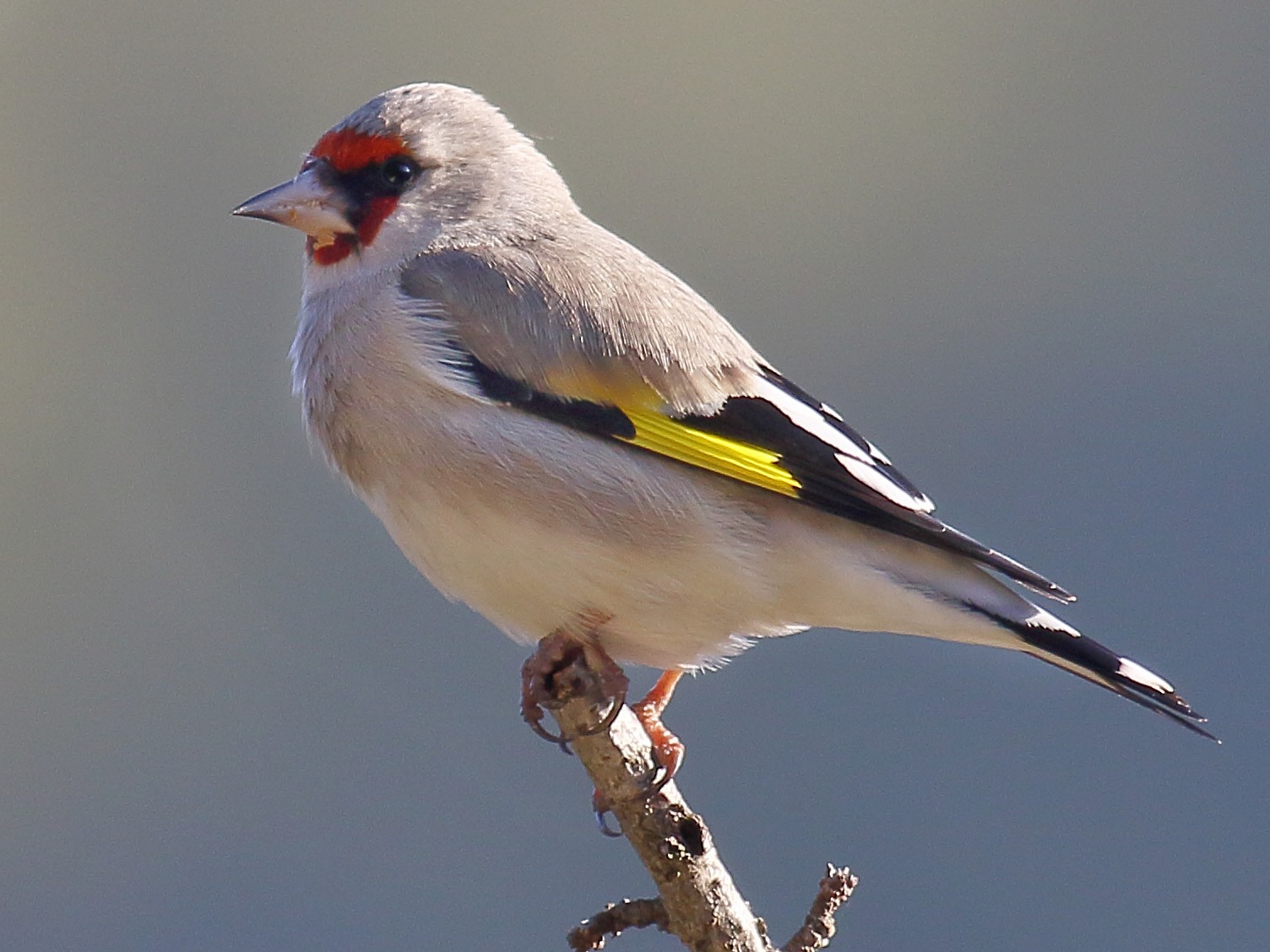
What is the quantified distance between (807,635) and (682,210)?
278cm

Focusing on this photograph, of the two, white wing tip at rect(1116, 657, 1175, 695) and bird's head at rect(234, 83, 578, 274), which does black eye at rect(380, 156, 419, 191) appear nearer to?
bird's head at rect(234, 83, 578, 274)

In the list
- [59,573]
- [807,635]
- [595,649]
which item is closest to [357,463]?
[595,649]

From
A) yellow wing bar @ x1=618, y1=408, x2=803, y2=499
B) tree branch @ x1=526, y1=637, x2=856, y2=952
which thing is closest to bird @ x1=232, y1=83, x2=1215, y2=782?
yellow wing bar @ x1=618, y1=408, x2=803, y2=499

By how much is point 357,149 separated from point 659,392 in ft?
3.23

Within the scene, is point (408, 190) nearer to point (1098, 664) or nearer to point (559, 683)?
point (559, 683)

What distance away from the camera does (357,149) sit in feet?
13.1

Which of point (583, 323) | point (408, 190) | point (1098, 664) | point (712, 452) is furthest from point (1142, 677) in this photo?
point (408, 190)

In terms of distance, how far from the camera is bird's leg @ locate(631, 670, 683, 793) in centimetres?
326

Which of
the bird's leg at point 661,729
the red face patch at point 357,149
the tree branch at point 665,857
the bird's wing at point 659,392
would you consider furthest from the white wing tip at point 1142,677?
the red face patch at point 357,149

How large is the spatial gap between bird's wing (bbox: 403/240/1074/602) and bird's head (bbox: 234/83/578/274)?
0.83 ft

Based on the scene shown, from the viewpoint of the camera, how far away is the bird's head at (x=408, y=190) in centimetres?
392

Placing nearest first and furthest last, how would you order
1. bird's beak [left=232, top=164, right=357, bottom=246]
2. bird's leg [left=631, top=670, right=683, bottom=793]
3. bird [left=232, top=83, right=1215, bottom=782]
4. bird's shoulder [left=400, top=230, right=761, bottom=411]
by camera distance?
bird's leg [left=631, top=670, right=683, bottom=793] < bird [left=232, top=83, right=1215, bottom=782] < bird's shoulder [left=400, top=230, right=761, bottom=411] < bird's beak [left=232, top=164, right=357, bottom=246]

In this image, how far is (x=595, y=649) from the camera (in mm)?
3459

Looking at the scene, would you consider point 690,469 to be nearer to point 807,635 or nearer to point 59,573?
point 807,635
